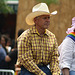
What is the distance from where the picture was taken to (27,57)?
5.55 metres

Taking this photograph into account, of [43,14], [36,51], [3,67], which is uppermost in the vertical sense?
[43,14]

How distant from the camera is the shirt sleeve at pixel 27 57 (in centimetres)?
555

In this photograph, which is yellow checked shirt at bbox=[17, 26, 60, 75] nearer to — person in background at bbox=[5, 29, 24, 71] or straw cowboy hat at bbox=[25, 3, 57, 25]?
straw cowboy hat at bbox=[25, 3, 57, 25]

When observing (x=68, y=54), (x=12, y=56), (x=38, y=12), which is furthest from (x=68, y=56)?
(x=12, y=56)

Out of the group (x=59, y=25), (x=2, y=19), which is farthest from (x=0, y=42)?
(x=2, y=19)

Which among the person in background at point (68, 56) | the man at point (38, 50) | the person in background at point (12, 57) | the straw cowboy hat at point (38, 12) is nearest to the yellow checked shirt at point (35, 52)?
the man at point (38, 50)

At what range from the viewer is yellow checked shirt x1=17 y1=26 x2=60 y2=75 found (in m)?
5.56

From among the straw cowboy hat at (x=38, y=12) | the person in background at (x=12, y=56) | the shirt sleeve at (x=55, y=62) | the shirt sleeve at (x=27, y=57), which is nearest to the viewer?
the shirt sleeve at (x=27, y=57)

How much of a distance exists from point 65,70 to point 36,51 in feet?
1.72

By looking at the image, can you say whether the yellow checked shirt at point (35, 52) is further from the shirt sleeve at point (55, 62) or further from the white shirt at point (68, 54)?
the white shirt at point (68, 54)

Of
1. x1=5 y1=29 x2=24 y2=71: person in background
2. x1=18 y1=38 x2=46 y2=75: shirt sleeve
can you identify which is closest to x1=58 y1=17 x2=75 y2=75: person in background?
x1=18 y1=38 x2=46 y2=75: shirt sleeve

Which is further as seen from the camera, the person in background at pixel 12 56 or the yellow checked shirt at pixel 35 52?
the person in background at pixel 12 56

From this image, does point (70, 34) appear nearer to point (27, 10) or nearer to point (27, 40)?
point (27, 40)

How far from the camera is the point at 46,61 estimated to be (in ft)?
18.5
